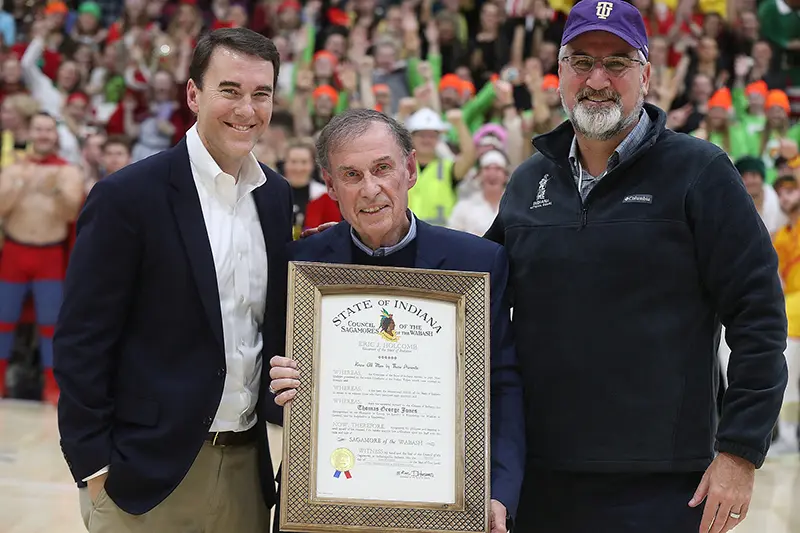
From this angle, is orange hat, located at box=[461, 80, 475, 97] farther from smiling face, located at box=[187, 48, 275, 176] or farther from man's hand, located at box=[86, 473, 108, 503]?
man's hand, located at box=[86, 473, 108, 503]

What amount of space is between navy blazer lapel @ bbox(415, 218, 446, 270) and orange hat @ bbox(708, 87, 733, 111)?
7.48m

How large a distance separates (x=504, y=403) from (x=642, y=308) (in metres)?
0.43

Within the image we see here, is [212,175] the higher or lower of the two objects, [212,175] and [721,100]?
the lower

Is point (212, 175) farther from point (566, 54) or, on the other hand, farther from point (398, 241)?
point (566, 54)

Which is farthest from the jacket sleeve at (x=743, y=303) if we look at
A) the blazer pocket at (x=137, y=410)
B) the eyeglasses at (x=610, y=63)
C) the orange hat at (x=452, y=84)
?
the orange hat at (x=452, y=84)

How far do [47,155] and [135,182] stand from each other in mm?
6444

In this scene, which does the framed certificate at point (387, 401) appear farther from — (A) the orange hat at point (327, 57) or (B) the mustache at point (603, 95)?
(A) the orange hat at point (327, 57)

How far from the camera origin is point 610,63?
8.90 feet

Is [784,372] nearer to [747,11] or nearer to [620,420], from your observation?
[620,420]

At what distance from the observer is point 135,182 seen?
2.66 meters

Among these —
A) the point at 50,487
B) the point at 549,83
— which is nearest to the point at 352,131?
the point at 50,487

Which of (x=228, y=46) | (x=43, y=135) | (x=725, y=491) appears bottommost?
(x=725, y=491)

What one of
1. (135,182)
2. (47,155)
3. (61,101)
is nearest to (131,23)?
(61,101)

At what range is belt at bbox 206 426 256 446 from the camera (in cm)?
274
